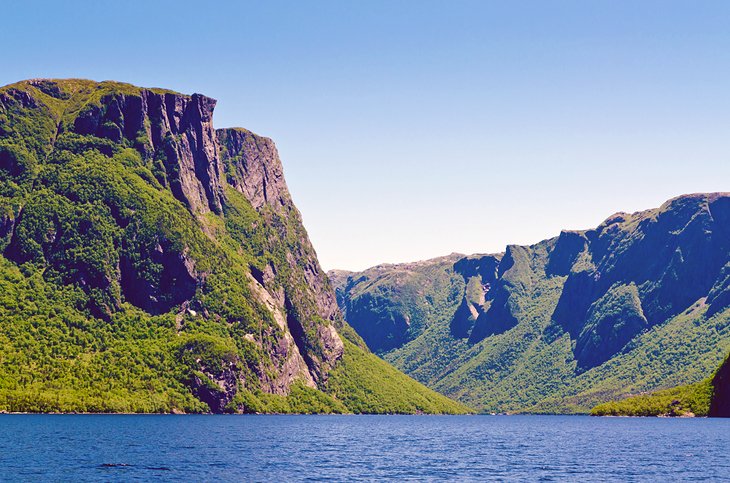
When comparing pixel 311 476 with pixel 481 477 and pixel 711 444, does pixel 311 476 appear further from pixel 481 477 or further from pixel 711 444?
pixel 711 444

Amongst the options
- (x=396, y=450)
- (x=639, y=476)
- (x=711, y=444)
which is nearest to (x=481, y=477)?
(x=639, y=476)

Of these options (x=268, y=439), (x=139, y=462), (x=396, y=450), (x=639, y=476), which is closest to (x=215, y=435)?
(x=268, y=439)

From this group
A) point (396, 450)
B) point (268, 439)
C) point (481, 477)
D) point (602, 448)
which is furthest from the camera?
point (268, 439)

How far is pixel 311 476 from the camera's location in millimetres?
110375

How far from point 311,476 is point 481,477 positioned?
2265 cm

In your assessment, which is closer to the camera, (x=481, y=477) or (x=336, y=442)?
(x=481, y=477)

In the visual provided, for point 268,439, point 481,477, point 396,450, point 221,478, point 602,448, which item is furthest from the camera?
point 268,439

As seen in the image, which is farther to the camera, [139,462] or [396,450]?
[396,450]

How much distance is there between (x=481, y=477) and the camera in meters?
114

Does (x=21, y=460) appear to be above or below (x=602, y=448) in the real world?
above

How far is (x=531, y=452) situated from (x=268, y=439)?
55948mm

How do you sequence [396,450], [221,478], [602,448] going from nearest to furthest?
[221,478]
[396,450]
[602,448]

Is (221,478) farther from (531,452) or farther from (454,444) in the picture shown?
(454,444)

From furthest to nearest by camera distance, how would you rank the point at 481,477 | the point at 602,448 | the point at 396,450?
the point at 602,448 → the point at 396,450 → the point at 481,477
